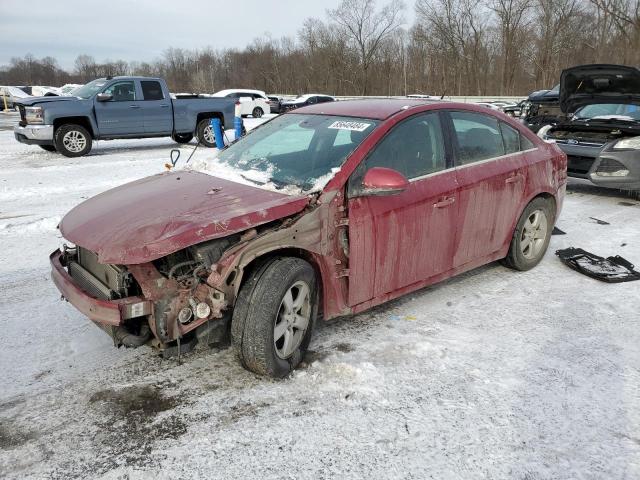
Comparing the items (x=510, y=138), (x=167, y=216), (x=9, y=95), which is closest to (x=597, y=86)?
(x=510, y=138)

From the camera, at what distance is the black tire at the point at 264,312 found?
2.90m

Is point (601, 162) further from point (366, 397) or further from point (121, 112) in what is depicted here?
point (121, 112)

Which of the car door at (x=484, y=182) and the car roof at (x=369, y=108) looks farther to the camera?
the car door at (x=484, y=182)

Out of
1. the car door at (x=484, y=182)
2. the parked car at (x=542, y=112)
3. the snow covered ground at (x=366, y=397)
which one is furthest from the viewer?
the parked car at (x=542, y=112)

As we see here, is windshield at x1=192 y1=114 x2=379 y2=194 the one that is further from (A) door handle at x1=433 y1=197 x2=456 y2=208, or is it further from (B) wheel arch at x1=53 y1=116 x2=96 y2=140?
(B) wheel arch at x1=53 y1=116 x2=96 y2=140

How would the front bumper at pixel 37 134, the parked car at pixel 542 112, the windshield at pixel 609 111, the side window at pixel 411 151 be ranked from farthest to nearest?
the front bumper at pixel 37 134, the parked car at pixel 542 112, the windshield at pixel 609 111, the side window at pixel 411 151

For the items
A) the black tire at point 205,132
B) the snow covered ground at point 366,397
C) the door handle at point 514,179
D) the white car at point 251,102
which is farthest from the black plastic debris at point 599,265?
the white car at point 251,102

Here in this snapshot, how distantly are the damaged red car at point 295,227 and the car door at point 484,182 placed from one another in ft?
0.05

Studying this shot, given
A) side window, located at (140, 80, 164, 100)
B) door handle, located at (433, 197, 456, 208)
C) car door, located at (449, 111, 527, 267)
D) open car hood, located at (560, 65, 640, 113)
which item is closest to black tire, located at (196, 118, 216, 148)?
side window, located at (140, 80, 164, 100)

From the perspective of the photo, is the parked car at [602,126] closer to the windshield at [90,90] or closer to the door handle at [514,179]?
the door handle at [514,179]

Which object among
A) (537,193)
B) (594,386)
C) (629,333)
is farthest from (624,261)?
(594,386)

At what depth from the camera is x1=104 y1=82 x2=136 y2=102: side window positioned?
12766 mm

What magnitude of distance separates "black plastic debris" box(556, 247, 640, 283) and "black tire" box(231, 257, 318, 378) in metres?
3.20

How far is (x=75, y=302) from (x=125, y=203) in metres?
0.71
